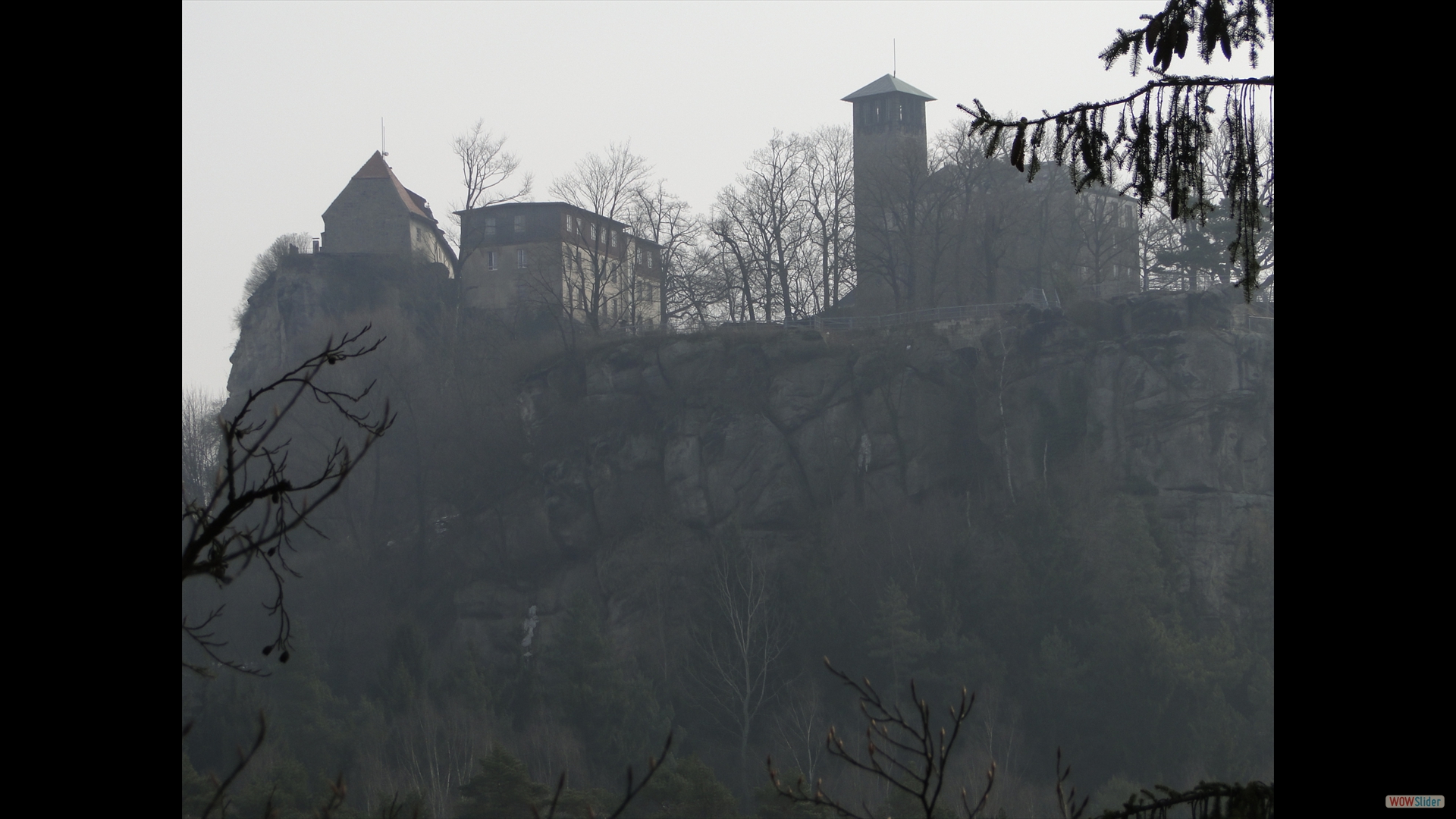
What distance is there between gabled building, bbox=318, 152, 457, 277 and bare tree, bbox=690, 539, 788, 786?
88.5ft

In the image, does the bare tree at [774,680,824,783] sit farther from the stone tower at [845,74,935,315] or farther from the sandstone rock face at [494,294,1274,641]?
the stone tower at [845,74,935,315]

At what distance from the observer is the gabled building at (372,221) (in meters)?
60.6

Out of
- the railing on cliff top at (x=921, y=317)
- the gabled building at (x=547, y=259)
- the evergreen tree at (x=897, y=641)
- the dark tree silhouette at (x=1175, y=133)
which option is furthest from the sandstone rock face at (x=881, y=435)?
the dark tree silhouette at (x=1175, y=133)

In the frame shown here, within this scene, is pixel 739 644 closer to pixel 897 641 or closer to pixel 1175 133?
pixel 897 641

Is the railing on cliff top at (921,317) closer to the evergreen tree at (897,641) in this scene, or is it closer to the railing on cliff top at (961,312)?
the railing on cliff top at (961,312)

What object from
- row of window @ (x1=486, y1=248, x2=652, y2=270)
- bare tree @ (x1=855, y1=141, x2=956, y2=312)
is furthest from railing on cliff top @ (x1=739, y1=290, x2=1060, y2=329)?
row of window @ (x1=486, y1=248, x2=652, y2=270)

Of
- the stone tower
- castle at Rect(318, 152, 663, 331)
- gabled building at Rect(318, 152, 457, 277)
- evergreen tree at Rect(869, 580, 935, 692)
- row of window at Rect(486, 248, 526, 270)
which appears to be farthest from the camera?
gabled building at Rect(318, 152, 457, 277)

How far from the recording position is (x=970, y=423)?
4466 centimetres

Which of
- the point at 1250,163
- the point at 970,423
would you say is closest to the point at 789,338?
the point at 970,423

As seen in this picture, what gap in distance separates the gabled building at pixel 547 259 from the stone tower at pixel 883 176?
953 cm

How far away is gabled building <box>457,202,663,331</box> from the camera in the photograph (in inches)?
2186

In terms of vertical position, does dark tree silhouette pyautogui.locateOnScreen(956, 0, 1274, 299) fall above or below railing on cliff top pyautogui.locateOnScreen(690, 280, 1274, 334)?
below
